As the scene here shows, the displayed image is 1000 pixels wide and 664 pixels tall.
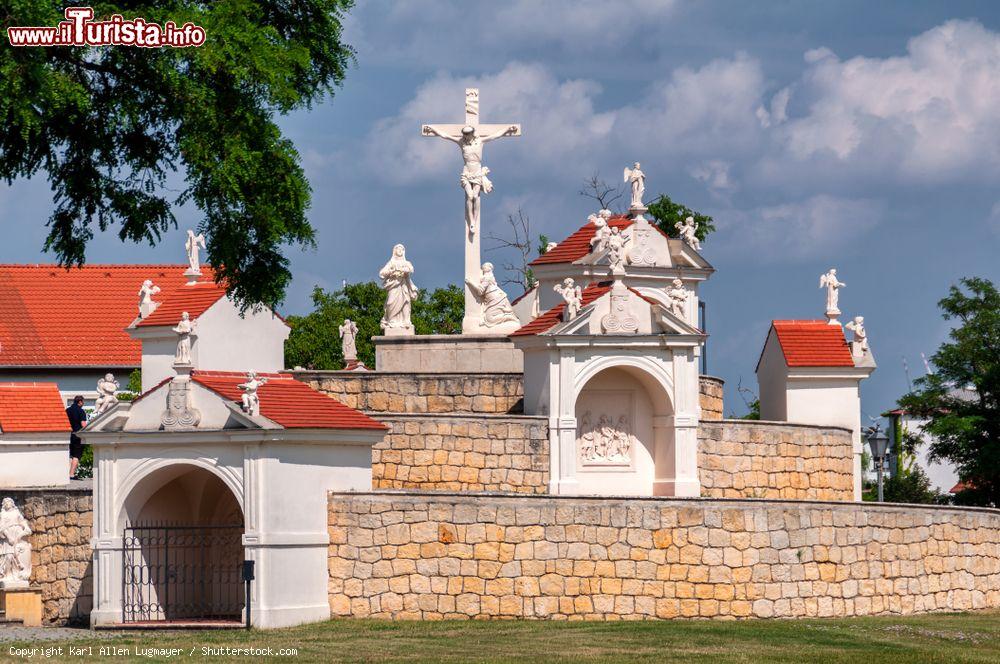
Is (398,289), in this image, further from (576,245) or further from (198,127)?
(198,127)

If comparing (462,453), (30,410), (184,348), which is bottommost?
(462,453)

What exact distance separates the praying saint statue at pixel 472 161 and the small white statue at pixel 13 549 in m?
12.4

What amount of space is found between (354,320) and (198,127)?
42293 millimetres

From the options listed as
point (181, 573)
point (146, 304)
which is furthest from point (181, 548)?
point (146, 304)

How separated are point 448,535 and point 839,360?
42.6 ft

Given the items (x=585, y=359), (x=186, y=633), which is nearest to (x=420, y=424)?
(x=585, y=359)

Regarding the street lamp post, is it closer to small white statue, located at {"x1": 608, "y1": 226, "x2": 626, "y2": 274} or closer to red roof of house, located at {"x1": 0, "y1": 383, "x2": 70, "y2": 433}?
small white statue, located at {"x1": 608, "y1": 226, "x2": 626, "y2": 274}

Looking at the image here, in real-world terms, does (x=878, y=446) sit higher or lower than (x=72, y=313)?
lower

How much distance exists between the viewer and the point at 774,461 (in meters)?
35.6

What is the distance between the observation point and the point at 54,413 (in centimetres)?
3416

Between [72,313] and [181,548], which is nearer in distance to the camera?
[181,548]

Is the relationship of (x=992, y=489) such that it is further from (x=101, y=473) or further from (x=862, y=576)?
(x=101, y=473)

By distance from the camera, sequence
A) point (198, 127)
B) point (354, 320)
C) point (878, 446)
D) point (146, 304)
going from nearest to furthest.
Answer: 1. point (198, 127)
2. point (878, 446)
3. point (146, 304)
4. point (354, 320)

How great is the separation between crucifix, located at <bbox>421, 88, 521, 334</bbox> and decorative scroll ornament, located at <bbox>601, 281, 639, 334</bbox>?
5955mm
